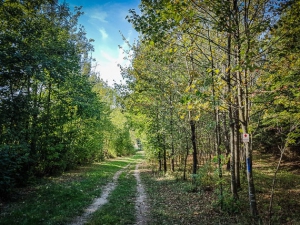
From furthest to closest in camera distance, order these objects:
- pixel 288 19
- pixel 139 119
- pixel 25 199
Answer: pixel 139 119 → pixel 25 199 → pixel 288 19

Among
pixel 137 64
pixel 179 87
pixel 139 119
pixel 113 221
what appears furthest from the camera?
pixel 139 119

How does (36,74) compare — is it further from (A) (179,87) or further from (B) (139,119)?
(B) (139,119)

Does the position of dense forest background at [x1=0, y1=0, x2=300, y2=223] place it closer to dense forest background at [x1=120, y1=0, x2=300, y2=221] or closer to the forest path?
dense forest background at [x1=120, y1=0, x2=300, y2=221]

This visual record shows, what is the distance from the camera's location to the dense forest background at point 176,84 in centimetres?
646

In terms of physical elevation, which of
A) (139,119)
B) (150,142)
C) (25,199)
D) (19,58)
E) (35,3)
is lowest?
(25,199)

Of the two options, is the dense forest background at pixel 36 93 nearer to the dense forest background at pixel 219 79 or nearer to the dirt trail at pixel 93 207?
the dirt trail at pixel 93 207

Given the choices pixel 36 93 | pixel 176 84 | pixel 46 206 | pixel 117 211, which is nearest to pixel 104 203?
pixel 117 211

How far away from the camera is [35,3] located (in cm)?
1206

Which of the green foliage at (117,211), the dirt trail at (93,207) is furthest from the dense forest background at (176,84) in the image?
the dirt trail at (93,207)

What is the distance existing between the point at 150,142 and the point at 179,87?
338 inches

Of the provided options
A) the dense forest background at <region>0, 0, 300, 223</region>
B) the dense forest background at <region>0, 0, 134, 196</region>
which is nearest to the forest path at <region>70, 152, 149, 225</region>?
the dense forest background at <region>0, 0, 300, 223</region>

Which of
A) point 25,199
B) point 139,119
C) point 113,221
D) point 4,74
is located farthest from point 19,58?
point 139,119

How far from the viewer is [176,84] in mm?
14180

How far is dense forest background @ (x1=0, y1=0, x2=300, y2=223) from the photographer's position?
6465 millimetres
